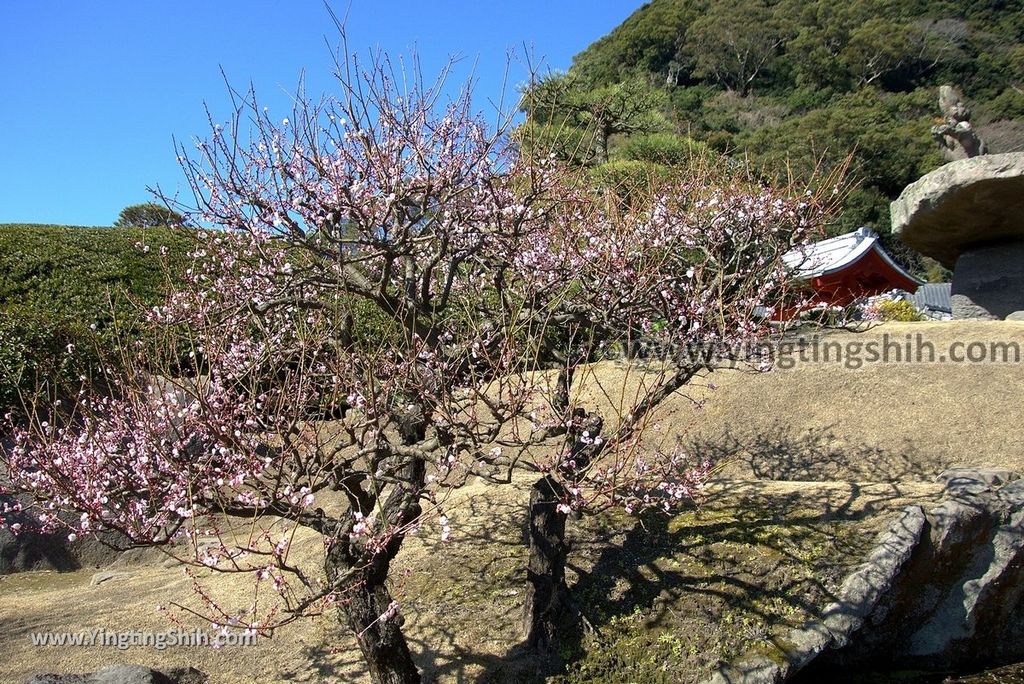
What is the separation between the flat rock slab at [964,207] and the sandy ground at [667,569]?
2.67 m

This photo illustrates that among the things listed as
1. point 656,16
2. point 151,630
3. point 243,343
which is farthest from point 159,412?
point 656,16

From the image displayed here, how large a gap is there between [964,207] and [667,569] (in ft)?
23.0

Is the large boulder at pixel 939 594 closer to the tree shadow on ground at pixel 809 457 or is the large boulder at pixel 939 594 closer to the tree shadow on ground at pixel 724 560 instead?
the tree shadow on ground at pixel 724 560

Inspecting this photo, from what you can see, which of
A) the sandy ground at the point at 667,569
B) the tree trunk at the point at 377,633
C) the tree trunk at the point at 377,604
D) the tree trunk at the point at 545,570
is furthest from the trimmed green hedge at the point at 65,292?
the tree trunk at the point at 545,570

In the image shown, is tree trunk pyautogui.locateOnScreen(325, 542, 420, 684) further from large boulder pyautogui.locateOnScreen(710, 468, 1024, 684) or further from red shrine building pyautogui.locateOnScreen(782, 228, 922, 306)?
red shrine building pyautogui.locateOnScreen(782, 228, 922, 306)

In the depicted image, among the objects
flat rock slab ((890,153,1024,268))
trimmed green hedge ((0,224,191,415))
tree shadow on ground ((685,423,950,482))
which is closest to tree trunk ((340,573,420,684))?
tree shadow on ground ((685,423,950,482))

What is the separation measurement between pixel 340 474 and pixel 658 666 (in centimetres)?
190

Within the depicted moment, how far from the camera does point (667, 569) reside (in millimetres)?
4547

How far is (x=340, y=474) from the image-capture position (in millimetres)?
3400

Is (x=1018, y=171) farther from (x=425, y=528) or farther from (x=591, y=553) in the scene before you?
(x=425, y=528)

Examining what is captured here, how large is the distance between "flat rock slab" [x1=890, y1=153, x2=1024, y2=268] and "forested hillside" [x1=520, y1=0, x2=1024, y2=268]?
58.7ft

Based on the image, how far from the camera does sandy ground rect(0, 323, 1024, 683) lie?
4.10 m

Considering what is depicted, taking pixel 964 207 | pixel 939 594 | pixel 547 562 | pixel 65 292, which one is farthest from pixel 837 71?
Result: pixel 547 562

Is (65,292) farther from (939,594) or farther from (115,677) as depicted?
(939,594)
